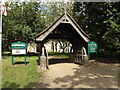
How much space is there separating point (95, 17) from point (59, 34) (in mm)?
6433

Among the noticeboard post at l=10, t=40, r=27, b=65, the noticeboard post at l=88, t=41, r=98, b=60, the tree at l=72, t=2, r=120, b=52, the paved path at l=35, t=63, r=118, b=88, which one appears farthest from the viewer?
the noticeboard post at l=88, t=41, r=98, b=60

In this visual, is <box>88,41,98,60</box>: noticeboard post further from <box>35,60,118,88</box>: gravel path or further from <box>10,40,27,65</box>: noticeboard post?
<box>10,40,27,65</box>: noticeboard post

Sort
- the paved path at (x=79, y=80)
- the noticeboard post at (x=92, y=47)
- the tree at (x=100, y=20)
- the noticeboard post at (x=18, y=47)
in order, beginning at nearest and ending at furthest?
the paved path at (x=79, y=80) → the noticeboard post at (x=18, y=47) → the tree at (x=100, y=20) → the noticeboard post at (x=92, y=47)

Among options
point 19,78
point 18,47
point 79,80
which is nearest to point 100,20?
point 79,80

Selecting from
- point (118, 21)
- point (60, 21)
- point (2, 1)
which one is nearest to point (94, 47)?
point (118, 21)

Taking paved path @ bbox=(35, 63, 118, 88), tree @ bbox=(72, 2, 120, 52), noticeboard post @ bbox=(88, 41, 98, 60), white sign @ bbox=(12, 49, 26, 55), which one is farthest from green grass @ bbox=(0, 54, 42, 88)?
tree @ bbox=(72, 2, 120, 52)

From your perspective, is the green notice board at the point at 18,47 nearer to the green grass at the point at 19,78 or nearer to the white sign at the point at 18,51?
the white sign at the point at 18,51

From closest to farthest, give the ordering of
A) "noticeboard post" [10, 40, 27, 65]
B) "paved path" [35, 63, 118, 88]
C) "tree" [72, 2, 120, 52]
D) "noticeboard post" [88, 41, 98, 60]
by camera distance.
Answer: "paved path" [35, 63, 118, 88] < "noticeboard post" [10, 40, 27, 65] < "tree" [72, 2, 120, 52] < "noticeboard post" [88, 41, 98, 60]

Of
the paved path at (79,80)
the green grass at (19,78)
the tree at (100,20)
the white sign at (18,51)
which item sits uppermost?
the tree at (100,20)

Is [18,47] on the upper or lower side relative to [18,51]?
upper

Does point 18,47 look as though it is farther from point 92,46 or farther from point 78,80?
point 92,46

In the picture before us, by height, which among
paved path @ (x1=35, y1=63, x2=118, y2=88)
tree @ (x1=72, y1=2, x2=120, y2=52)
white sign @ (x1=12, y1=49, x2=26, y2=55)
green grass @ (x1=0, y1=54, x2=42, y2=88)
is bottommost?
paved path @ (x1=35, y1=63, x2=118, y2=88)

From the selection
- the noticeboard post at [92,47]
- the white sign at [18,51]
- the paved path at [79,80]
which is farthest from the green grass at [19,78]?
the noticeboard post at [92,47]

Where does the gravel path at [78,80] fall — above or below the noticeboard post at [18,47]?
below
